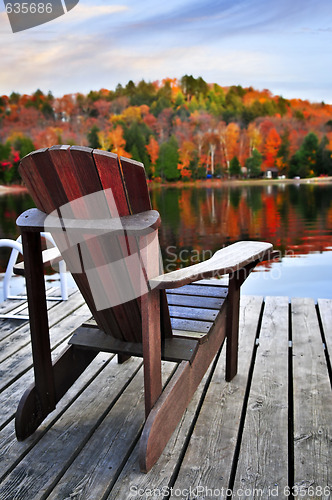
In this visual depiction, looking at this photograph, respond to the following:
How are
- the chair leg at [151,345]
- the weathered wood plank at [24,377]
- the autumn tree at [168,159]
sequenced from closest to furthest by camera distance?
the chair leg at [151,345], the weathered wood plank at [24,377], the autumn tree at [168,159]

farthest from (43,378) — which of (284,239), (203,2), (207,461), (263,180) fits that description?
(203,2)

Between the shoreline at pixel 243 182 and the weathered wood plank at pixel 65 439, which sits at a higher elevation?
the weathered wood plank at pixel 65 439

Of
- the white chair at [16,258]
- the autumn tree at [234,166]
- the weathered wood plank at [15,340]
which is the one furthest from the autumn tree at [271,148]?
the weathered wood plank at [15,340]

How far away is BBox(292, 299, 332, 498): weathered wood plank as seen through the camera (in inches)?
48.3

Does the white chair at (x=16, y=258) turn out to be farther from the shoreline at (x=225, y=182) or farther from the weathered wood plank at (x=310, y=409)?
the shoreline at (x=225, y=182)

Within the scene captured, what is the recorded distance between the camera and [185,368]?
1.35 m

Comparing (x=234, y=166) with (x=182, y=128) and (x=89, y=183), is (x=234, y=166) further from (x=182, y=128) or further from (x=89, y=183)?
(x=89, y=183)

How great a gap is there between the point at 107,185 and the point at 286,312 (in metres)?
1.70

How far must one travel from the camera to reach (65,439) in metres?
1.40

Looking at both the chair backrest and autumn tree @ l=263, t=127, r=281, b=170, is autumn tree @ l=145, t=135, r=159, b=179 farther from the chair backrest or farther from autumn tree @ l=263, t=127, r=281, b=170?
the chair backrest

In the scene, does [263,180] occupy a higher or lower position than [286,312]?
lower

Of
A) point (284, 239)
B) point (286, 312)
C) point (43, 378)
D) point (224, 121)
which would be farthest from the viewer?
point (224, 121)

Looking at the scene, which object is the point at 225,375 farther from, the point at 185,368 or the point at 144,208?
the point at 144,208

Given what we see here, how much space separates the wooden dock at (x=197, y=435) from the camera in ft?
3.90
